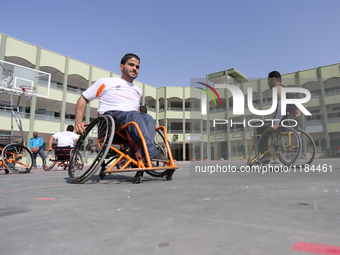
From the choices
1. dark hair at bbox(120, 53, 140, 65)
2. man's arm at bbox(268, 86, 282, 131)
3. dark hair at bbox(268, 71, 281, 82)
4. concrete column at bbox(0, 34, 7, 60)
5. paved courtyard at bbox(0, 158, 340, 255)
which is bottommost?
paved courtyard at bbox(0, 158, 340, 255)

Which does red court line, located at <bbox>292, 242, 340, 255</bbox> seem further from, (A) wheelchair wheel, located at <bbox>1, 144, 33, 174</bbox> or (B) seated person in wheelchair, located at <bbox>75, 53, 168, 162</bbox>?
(A) wheelchair wheel, located at <bbox>1, 144, 33, 174</bbox>

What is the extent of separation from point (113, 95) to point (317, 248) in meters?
2.89

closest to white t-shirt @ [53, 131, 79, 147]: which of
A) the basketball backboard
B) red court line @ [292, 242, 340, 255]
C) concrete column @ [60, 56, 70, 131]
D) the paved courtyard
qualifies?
the paved courtyard

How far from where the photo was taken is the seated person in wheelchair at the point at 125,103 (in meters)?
2.74

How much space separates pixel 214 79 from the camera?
38562 mm

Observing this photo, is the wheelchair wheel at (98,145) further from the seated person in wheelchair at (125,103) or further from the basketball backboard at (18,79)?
the basketball backboard at (18,79)

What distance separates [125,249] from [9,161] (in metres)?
5.82

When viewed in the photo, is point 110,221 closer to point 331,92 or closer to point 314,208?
point 314,208

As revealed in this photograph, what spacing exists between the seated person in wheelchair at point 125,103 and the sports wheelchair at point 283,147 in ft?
8.53

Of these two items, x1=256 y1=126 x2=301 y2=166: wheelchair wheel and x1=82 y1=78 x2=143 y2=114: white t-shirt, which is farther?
x1=256 y1=126 x2=301 y2=166: wheelchair wheel

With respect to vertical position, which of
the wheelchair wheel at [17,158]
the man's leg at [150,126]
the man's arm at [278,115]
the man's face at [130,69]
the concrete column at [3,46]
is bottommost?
the wheelchair wheel at [17,158]

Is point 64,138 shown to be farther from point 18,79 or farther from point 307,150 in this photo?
point 18,79

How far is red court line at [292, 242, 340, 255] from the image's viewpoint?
646mm

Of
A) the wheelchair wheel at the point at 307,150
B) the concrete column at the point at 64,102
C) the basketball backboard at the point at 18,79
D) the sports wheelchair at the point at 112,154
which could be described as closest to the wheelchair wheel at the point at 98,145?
the sports wheelchair at the point at 112,154
